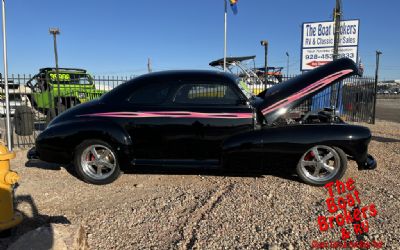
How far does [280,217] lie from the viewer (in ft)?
11.2

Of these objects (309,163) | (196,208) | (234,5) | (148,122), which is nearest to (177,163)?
(148,122)

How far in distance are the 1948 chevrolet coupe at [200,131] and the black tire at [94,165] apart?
14 millimetres

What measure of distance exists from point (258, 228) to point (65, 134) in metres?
2.93

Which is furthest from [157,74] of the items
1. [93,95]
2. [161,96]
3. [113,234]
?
[93,95]

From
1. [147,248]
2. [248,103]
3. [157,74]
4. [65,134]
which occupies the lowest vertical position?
[147,248]

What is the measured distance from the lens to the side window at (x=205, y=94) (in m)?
4.42

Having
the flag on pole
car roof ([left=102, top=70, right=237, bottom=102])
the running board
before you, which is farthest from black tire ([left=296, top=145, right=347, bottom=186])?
the flag on pole

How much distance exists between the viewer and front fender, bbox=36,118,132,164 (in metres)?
4.38

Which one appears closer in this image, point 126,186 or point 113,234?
point 113,234

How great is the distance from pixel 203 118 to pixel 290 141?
3.93 feet

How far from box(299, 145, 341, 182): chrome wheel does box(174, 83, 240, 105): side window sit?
1280 millimetres

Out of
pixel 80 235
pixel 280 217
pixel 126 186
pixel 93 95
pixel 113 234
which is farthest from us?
pixel 93 95

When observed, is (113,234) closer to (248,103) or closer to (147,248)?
(147,248)

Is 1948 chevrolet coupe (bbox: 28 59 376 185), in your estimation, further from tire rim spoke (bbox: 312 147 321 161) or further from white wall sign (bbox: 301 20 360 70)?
white wall sign (bbox: 301 20 360 70)
